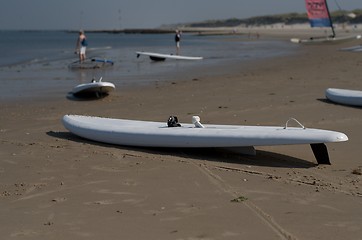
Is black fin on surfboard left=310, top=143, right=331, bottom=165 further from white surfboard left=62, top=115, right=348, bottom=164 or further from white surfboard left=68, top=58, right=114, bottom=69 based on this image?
white surfboard left=68, top=58, right=114, bottom=69

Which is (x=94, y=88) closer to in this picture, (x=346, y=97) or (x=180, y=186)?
(x=346, y=97)

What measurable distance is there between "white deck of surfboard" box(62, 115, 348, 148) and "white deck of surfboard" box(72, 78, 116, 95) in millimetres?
3533

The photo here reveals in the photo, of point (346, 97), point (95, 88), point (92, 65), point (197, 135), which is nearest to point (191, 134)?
point (197, 135)

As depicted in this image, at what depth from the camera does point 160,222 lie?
4.05m

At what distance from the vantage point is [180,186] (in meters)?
4.97

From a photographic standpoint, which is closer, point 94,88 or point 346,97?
point 346,97

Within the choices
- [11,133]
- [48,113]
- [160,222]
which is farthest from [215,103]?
[160,222]

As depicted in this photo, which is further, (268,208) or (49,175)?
(49,175)

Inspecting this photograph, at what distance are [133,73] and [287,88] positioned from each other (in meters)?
6.98

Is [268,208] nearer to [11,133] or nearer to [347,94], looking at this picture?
[11,133]

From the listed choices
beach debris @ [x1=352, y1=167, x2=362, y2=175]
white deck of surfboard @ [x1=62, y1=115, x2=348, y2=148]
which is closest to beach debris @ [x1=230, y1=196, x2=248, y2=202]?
white deck of surfboard @ [x1=62, y1=115, x2=348, y2=148]

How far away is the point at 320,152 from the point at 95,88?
20.8 feet

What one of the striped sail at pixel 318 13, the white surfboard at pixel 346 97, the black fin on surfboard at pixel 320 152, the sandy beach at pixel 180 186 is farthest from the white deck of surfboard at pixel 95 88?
the striped sail at pixel 318 13

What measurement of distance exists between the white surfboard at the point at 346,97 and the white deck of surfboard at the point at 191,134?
3319 millimetres
